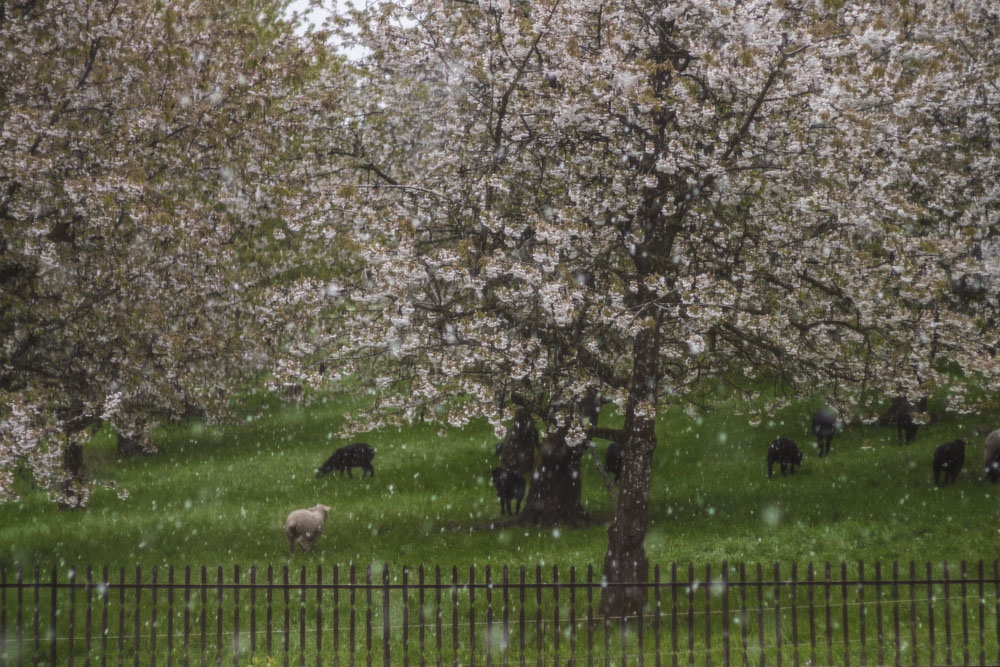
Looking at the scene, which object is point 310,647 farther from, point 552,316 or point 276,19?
point 276,19

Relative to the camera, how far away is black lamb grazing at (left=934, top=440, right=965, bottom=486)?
808 inches

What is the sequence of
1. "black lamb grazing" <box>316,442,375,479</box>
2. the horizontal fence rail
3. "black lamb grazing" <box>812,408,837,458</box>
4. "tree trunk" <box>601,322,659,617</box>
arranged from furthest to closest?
1. "black lamb grazing" <box>316,442,375,479</box>
2. "black lamb grazing" <box>812,408,837,458</box>
3. "tree trunk" <box>601,322,659,617</box>
4. the horizontal fence rail

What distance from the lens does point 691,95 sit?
1326 cm

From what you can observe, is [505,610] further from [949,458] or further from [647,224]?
[949,458]

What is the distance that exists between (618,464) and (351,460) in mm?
7674

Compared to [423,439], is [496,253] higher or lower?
higher

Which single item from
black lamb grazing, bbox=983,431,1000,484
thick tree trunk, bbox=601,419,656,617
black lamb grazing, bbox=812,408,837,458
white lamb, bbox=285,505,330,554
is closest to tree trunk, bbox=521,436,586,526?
white lamb, bbox=285,505,330,554

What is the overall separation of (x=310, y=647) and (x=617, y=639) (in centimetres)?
439

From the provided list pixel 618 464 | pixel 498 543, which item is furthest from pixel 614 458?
pixel 498 543

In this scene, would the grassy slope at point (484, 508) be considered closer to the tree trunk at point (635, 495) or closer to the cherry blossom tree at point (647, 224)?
the tree trunk at point (635, 495)

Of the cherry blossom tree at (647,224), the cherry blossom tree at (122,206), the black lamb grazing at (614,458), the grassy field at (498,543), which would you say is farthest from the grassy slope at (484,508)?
the cherry blossom tree at (647,224)

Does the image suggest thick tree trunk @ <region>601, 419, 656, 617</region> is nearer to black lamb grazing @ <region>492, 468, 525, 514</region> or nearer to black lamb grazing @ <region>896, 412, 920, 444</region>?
black lamb grazing @ <region>492, 468, 525, 514</region>

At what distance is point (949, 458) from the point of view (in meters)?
20.6

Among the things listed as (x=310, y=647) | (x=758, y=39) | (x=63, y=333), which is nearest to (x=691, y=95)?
(x=758, y=39)
